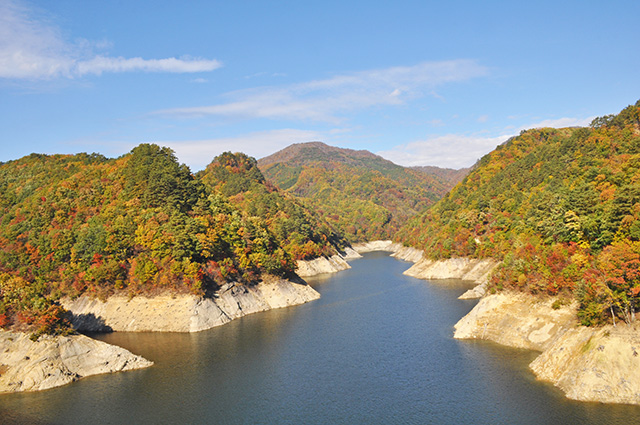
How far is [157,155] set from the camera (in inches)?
3969

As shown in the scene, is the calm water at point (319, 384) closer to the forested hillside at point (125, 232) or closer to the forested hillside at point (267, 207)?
the forested hillside at point (125, 232)

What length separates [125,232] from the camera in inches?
3194

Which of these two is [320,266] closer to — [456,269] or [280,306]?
[456,269]

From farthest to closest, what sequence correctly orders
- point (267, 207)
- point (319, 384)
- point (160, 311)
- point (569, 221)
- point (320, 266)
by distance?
point (267, 207)
point (320, 266)
point (160, 311)
point (569, 221)
point (319, 384)

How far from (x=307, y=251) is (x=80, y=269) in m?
74.0

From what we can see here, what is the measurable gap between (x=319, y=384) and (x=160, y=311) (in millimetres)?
36724

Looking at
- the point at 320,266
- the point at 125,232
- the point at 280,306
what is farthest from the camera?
the point at 320,266

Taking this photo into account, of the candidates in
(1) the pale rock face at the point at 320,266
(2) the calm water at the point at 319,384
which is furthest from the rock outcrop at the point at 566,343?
(1) the pale rock face at the point at 320,266

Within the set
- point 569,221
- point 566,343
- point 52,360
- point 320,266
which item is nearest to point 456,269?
point 320,266

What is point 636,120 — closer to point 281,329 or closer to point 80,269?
point 281,329

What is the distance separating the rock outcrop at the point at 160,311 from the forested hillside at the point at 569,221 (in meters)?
44.0

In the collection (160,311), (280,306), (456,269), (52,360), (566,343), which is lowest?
(280,306)

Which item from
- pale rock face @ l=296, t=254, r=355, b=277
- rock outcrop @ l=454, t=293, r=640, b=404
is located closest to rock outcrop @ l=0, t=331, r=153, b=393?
rock outcrop @ l=454, t=293, r=640, b=404

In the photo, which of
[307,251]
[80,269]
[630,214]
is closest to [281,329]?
[80,269]
